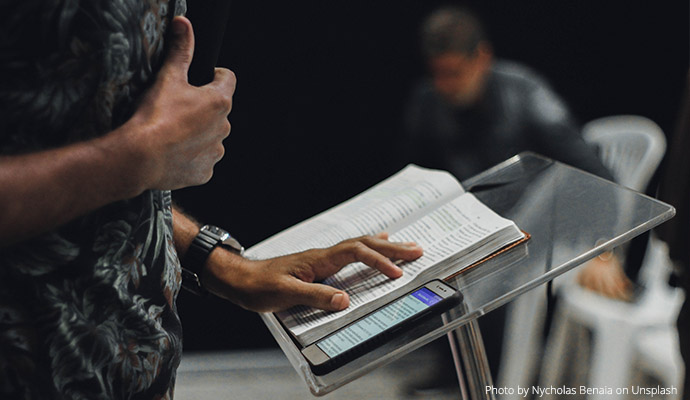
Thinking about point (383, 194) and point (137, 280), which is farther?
point (383, 194)

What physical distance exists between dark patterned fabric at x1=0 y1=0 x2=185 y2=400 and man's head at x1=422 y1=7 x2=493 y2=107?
179 centimetres

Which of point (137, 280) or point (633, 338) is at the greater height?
point (137, 280)

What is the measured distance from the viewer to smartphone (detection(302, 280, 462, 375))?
0.67 meters

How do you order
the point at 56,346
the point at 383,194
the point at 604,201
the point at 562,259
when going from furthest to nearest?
the point at 383,194 → the point at 604,201 → the point at 562,259 → the point at 56,346

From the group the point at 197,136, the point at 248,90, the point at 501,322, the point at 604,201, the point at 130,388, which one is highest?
the point at 197,136

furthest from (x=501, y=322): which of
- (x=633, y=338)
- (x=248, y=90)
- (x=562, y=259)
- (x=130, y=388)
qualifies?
(x=130, y=388)

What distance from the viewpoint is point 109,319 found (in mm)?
625

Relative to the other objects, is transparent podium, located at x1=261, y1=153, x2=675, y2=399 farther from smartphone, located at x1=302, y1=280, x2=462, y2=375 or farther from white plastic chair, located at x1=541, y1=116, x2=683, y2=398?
white plastic chair, located at x1=541, y1=116, x2=683, y2=398

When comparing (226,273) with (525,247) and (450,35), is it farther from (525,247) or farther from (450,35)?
(450,35)

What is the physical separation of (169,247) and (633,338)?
162 cm

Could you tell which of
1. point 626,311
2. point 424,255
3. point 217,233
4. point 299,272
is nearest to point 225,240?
point 217,233

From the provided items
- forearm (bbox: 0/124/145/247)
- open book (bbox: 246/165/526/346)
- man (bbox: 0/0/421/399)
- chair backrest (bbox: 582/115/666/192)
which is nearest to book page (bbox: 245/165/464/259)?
open book (bbox: 246/165/526/346)

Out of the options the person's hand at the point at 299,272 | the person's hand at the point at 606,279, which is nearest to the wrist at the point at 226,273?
the person's hand at the point at 299,272

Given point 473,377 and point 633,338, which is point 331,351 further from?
point 633,338
